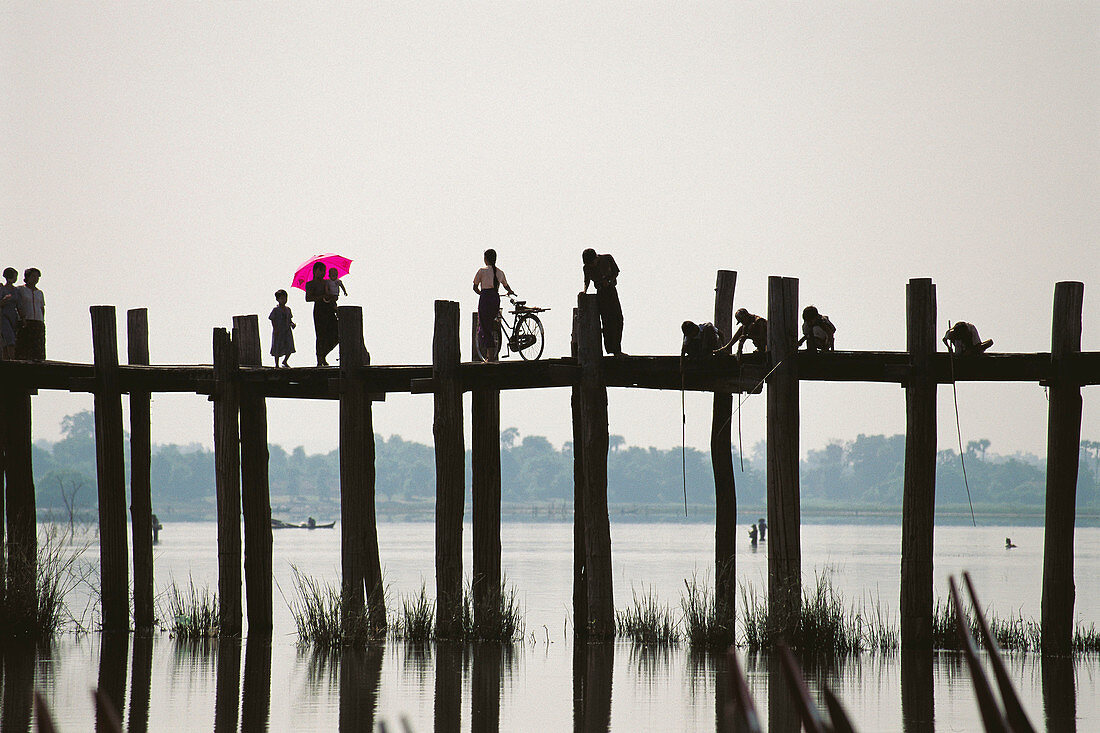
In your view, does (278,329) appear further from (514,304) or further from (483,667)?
(483,667)

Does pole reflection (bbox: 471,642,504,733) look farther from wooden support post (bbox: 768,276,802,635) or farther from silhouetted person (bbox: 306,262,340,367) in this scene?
silhouetted person (bbox: 306,262,340,367)

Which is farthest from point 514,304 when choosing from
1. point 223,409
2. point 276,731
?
point 276,731

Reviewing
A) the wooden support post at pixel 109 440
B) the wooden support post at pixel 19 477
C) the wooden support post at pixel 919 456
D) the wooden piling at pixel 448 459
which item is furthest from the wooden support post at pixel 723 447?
the wooden support post at pixel 19 477

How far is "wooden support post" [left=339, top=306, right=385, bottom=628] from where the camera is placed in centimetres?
1407

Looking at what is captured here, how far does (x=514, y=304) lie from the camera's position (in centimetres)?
1577

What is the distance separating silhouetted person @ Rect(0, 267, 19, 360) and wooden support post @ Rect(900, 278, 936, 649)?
9768 millimetres

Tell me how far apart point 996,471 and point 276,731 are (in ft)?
497

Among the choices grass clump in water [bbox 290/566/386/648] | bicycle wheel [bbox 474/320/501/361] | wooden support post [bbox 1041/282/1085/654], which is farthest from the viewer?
bicycle wheel [bbox 474/320/501/361]

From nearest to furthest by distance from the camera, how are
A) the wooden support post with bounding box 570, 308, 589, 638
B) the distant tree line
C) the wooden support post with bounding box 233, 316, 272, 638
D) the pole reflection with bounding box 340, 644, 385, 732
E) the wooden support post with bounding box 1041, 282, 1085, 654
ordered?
the pole reflection with bounding box 340, 644, 385, 732, the wooden support post with bounding box 1041, 282, 1085, 654, the wooden support post with bounding box 570, 308, 589, 638, the wooden support post with bounding box 233, 316, 272, 638, the distant tree line

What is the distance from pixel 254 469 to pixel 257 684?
364 cm

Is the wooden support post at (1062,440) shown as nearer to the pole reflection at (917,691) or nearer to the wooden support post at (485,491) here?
the pole reflection at (917,691)

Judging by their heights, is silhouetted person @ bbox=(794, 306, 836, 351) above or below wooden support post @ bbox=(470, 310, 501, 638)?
above

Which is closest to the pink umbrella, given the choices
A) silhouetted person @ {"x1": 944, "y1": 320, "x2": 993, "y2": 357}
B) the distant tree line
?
silhouetted person @ {"x1": 944, "y1": 320, "x2": 993, "y2": 357}

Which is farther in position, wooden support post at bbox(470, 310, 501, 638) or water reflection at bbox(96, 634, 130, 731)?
wooden support post at bbox(470, 310, 501, 638)
